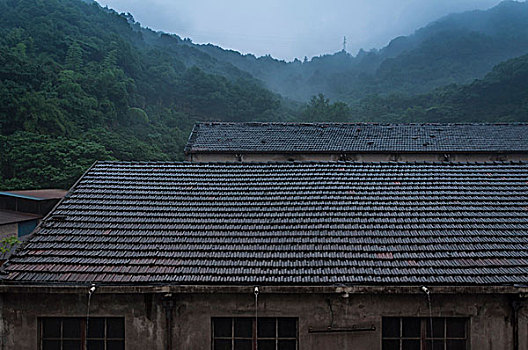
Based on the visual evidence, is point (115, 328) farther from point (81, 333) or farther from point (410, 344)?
point (410, 344)

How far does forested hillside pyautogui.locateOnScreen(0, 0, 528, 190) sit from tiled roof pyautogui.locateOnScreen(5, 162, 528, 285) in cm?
2811

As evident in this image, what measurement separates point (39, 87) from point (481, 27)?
105264 mm

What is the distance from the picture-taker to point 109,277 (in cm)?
747

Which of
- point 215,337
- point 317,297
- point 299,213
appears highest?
point 299,213

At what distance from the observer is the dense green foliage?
37.4 metres

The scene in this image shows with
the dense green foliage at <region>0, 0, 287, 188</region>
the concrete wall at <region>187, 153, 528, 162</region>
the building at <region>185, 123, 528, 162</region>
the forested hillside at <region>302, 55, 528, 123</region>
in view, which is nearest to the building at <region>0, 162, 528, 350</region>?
the concrete wall at <region>187, 153, 528, 162</region>

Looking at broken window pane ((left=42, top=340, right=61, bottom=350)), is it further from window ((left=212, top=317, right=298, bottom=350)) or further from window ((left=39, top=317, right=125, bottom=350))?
window ((left=212, top=317, right=298, bottom=350))

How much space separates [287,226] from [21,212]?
17.7 meters

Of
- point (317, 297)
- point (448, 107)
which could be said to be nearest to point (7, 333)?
point (317, 297)

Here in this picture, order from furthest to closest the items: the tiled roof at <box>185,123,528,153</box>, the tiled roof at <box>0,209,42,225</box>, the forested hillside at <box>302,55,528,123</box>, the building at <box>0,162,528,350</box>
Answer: the forested hillside at <box>302,55,528,123</box>, the tiled roof at <box>185,123,528,153</box>, the tiled roof at <box>0,209,42,225</box>, the building at <box>0,162,528,350</box>

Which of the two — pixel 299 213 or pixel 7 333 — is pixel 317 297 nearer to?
pixel 299 213

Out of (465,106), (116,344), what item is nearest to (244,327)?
(116,344)

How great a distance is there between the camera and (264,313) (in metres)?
7.66

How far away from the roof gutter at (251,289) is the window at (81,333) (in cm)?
76
